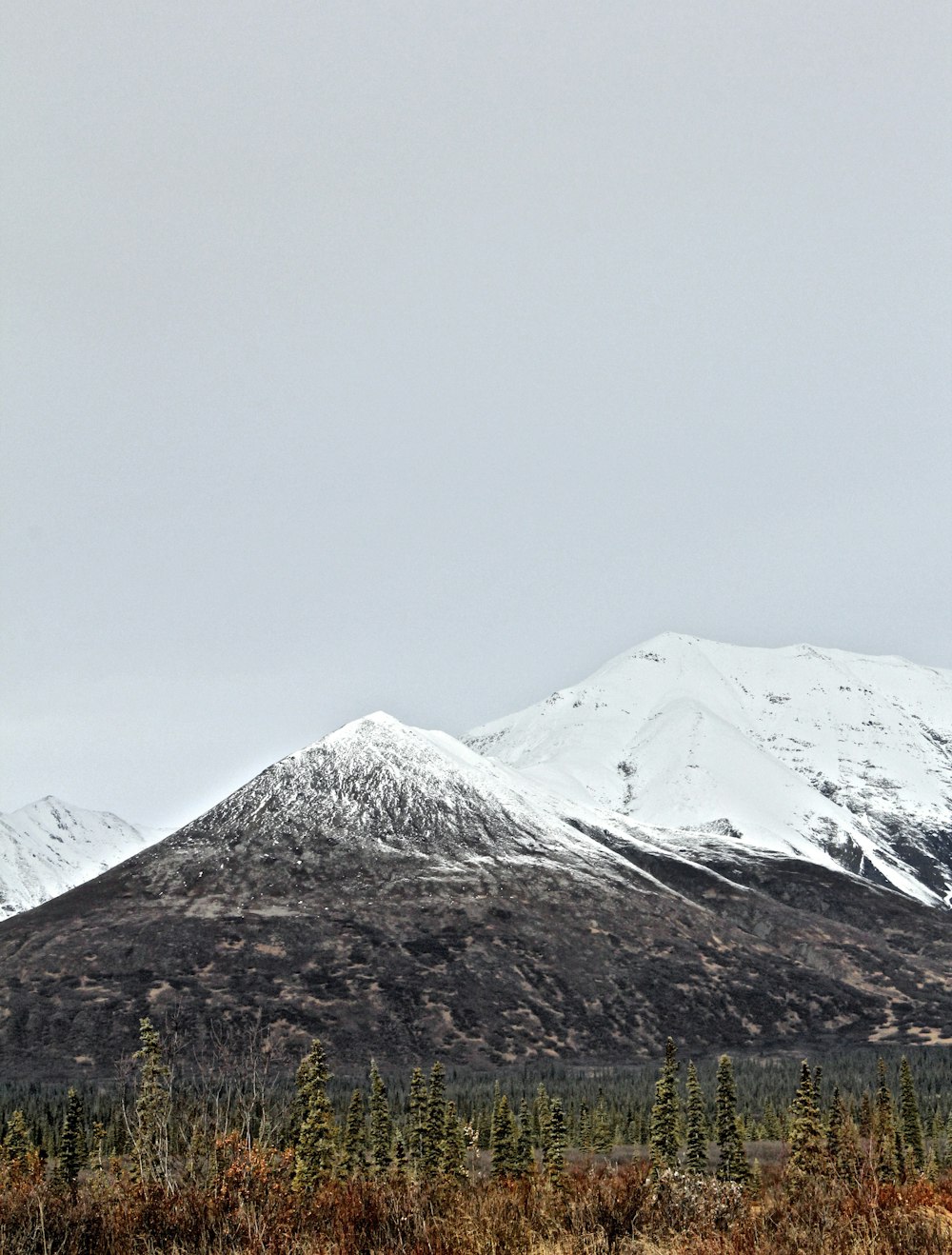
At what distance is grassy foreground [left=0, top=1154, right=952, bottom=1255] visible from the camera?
48.6 ft

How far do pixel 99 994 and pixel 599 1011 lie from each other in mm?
89850

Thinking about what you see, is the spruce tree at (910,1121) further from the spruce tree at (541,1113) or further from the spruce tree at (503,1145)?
the spruce tree at (503,1145)

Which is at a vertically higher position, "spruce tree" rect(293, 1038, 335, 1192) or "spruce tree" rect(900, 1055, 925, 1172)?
"spruce tree" rect(293, 1038, 335, 1192)

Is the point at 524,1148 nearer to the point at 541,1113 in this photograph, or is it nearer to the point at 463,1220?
the point at 541,1113

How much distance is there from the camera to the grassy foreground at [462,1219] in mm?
14805

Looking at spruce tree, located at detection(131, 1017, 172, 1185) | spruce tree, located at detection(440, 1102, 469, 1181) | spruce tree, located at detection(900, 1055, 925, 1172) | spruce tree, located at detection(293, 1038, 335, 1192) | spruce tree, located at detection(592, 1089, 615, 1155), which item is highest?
spruce tree, located at detection(131, 1017, 172, 1185)

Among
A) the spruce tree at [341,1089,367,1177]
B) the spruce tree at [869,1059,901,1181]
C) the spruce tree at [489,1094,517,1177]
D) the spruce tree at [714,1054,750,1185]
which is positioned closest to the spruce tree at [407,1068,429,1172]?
the spruce tree at [341,1089,367,1177]

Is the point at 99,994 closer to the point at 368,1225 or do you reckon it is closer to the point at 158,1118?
the point at 158,1118

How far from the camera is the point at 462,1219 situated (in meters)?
16.4

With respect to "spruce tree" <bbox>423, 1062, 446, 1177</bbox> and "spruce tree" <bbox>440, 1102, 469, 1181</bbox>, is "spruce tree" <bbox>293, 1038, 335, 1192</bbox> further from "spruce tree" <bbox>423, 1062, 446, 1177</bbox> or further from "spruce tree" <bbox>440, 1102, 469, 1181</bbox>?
"spruce tree" <bbox>423, 1062, 446, 1177</bbox>

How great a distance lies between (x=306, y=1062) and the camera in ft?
148

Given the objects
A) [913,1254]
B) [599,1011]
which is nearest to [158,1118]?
[913,1254]

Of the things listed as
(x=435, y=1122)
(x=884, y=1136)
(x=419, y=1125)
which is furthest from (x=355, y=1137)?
(x=884, y=1136)

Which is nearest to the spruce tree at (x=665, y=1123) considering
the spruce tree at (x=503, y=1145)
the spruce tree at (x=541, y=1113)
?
the spruce tree at (x=503, y=1145)
